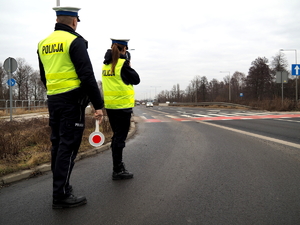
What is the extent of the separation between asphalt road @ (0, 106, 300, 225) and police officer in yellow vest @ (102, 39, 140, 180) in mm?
436

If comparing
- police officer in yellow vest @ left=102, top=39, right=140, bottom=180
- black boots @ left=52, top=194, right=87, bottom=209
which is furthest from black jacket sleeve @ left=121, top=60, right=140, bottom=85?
black boots @ left=52, top=194, right=87, bottom=209

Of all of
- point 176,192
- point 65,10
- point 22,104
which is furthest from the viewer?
point 22,104

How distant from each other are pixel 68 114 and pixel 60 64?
0.56 m

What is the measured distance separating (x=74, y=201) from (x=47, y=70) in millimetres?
1500

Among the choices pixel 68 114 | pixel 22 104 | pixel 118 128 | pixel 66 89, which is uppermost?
pixel 66 89

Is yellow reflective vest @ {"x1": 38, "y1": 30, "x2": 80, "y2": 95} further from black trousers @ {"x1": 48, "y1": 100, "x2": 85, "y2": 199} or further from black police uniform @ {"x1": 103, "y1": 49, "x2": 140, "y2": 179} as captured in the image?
black police uniform @ {"x1": 103, "y1": 49, "x2": 140, "y2": 179}

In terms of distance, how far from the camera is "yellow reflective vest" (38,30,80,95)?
2.73m

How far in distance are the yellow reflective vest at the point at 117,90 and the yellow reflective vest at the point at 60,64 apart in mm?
899

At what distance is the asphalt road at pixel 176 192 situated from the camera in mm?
2443

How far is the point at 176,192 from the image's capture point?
310 centimetres

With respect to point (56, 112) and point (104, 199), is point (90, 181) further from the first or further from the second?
point (56, 112)

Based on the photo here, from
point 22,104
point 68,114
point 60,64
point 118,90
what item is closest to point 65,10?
point 60,64

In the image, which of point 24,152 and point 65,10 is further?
point 24,152

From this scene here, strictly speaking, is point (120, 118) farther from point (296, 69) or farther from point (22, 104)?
point (22, 104)
